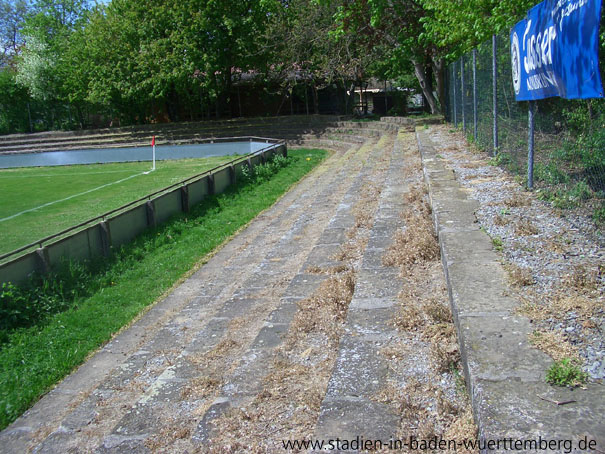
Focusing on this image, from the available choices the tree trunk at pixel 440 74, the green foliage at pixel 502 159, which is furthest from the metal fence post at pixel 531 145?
the tree trunk at pixel 440 74

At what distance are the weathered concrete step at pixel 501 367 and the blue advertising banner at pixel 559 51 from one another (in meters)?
1.63

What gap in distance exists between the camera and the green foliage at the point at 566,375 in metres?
2.92

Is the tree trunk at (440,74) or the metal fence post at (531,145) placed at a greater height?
the tree trunk at (440,74)

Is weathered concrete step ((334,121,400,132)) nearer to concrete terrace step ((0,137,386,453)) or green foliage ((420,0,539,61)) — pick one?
green foliage ((420,0,539,61))

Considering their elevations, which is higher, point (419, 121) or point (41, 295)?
point (419, 121)

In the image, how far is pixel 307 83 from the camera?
106 ft

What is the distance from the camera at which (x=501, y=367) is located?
123 inches

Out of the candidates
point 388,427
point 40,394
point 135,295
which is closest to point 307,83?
point 135,295

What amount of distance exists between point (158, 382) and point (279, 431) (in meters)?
1.87

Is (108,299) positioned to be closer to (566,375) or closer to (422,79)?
(566,375)

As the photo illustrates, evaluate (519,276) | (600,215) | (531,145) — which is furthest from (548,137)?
(519,276)

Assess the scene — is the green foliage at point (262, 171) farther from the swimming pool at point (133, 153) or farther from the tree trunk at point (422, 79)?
the tree trunk at point (422, 79)

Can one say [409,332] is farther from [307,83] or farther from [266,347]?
[307,83]

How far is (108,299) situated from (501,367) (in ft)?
21.4
